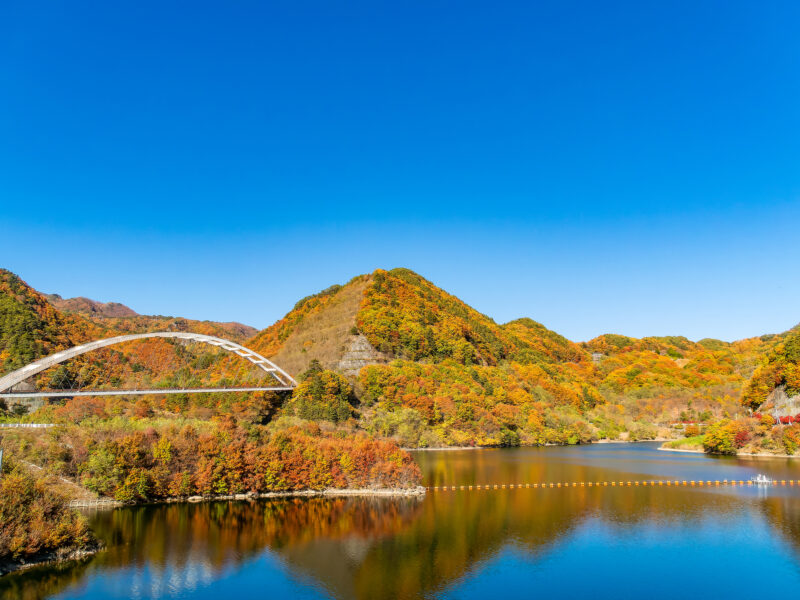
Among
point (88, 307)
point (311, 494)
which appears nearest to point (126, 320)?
point (88, 307)

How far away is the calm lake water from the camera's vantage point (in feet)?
62.1

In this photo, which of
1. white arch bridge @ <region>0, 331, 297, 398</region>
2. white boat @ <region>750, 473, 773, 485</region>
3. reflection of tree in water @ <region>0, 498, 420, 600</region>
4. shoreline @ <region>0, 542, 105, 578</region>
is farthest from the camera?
white arch bridge @ <region>0, 331, 297, 398</region>

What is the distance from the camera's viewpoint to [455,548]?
23188mm

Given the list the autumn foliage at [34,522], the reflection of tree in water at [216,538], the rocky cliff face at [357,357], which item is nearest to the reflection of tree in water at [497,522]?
the reflection of tree in water at [216,538]

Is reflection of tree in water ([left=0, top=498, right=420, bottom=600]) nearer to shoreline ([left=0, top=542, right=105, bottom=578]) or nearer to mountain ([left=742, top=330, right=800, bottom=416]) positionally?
shoreline ([left=0, top=542, right=105, bottom=578])

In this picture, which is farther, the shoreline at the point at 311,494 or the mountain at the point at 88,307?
the mountain at the point at 88,307

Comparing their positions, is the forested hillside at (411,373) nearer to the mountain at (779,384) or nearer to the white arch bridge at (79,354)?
the mountain at (779,384)

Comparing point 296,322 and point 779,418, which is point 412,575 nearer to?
point 779,418

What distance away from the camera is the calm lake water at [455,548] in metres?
18.9

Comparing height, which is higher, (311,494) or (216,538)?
(216,538)

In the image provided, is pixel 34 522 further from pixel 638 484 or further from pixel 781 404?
pixel 781 404

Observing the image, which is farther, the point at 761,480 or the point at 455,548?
the point at 761,480

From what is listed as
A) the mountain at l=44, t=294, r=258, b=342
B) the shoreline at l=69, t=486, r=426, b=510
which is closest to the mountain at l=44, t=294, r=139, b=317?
the mountain at l=44, t=294, r=258, b=342

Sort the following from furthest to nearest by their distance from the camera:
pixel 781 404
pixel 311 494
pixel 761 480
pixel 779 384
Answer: pixel 779 384, pixel 781 404, pixel 761 480, pixel 311 494
